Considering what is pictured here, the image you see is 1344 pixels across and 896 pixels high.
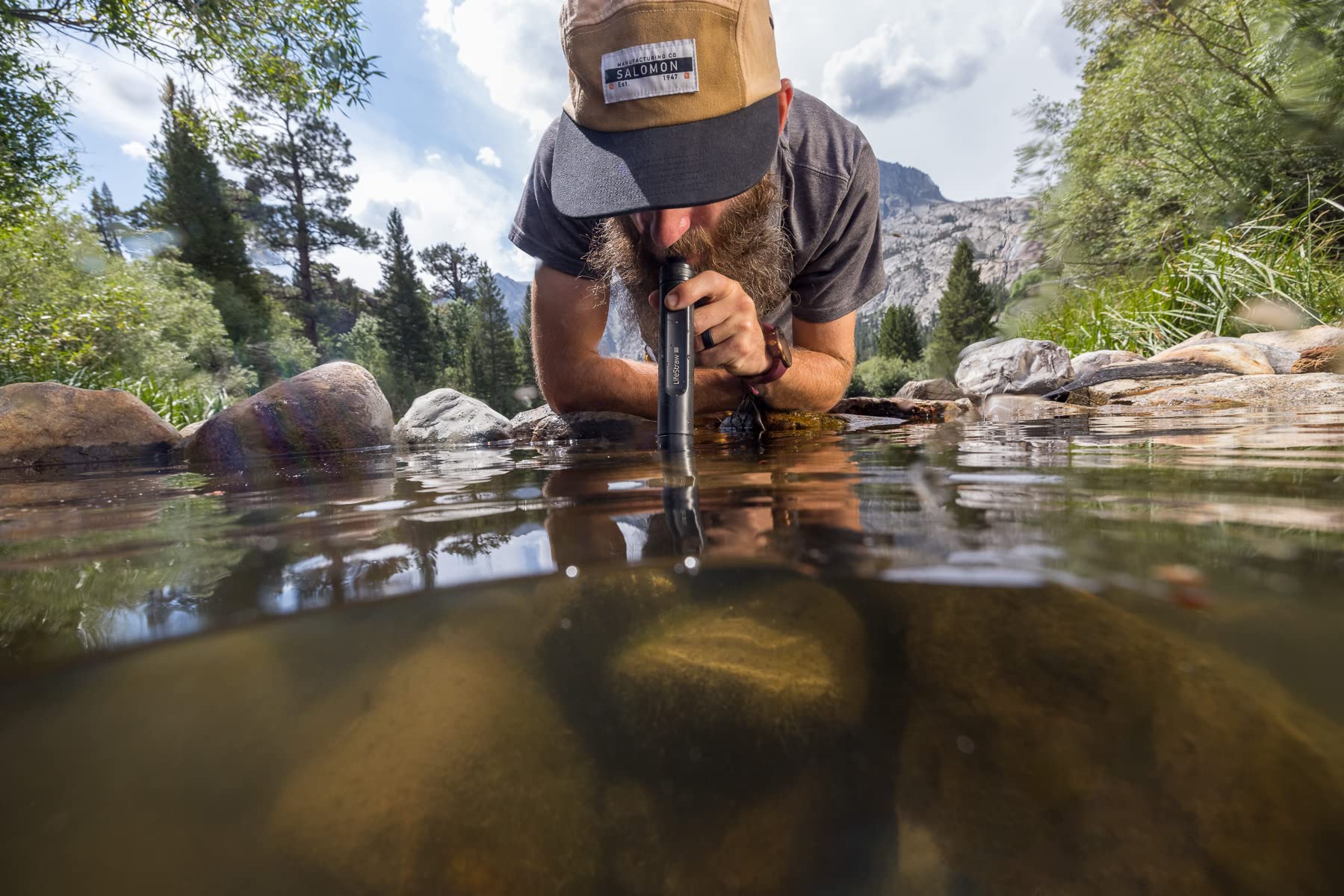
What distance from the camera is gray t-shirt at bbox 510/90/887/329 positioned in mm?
3076

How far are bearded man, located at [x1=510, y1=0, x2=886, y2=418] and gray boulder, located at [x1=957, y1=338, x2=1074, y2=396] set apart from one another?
329cm

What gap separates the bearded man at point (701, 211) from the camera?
221 cm

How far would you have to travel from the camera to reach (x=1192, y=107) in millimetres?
10383

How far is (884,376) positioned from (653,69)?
3313 centimetres

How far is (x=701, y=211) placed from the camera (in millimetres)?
2506

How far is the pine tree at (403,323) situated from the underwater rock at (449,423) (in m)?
31.5

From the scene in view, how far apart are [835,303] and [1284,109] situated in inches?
372

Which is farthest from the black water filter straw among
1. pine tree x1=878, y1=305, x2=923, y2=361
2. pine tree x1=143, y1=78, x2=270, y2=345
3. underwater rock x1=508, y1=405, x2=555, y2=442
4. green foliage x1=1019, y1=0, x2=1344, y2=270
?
pine tree x1=878, y1=305, x2=923, y2=361

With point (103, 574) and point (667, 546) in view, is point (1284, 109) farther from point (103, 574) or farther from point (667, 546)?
point (103, 574)

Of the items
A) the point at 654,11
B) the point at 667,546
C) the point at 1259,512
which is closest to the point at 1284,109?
the point at 654,11

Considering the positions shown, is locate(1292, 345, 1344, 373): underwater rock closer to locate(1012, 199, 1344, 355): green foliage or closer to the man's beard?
locate(1012, 199, 1344, 355): green foliage

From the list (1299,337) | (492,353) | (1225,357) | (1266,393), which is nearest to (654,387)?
(1266,393)

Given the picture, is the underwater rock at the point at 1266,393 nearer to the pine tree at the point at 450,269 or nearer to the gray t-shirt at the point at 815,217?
the gray t-shirt at the point at 815,217

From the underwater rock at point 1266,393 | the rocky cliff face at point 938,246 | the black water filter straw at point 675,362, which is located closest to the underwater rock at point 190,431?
the black water filter straw at point 675,362
